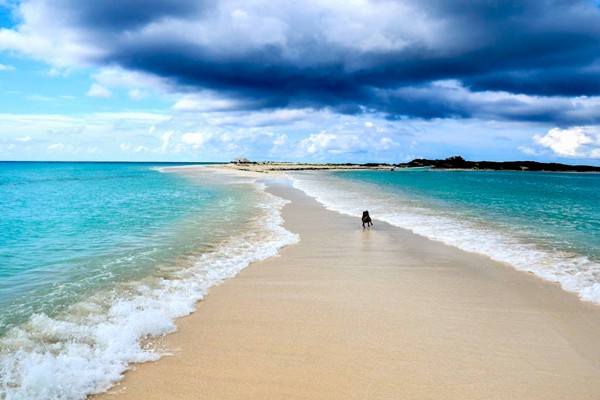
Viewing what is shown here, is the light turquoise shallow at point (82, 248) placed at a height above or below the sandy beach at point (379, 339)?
above

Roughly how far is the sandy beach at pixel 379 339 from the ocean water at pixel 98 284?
57cm

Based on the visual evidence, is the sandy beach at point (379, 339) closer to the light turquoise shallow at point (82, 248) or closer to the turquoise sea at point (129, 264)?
the turquoise sea at point (129, 264)

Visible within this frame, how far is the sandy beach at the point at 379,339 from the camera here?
486 centimetres

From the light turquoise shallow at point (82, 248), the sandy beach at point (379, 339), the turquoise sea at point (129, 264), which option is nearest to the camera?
the sandy beach at point (379, 339)

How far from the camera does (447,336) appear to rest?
6352mm

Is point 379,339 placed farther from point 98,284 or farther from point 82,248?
point 82,248

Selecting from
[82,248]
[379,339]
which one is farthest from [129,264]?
[379,339]

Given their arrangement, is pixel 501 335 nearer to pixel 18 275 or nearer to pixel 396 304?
pixel 396 304

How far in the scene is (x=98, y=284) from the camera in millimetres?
8992

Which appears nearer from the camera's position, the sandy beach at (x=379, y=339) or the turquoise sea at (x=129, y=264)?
the sandy beach at (x=379, y=339)

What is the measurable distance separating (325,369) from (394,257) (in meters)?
7.46

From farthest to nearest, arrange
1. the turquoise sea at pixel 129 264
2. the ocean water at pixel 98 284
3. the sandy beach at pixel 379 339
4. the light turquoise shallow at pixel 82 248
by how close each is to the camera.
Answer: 1. the light turquoise shallow at pixel 82 248
2. the turquoise sea at pixel 129 264
3. the ocean water at pixel 98 284
4. the sandy beach at pixel 379 339

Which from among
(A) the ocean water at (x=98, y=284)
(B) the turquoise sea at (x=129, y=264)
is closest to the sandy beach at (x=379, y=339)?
(A) the ocean water at (x=98, y=284)

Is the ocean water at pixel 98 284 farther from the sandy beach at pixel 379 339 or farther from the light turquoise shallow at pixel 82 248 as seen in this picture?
the sandy beach at pixel 379 339
